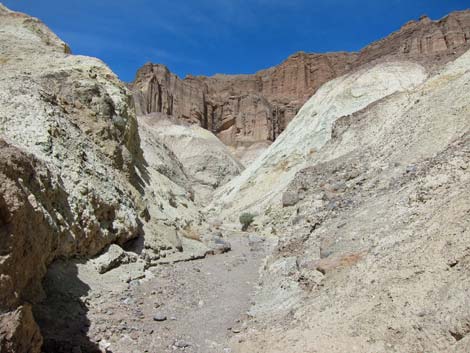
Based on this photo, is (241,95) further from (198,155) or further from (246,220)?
(246,220)

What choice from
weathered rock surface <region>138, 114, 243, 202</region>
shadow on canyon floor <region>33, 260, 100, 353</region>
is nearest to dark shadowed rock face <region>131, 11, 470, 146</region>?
weathered rock surface <region>138, 114, 243, 202</region>

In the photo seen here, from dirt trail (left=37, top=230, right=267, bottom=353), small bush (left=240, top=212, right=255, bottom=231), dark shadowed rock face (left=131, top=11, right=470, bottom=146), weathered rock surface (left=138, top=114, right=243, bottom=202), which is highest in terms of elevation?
dark shadowed rock face (left=131, top=11, right=470, bottom=146)

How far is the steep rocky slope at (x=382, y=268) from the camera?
4992 mm

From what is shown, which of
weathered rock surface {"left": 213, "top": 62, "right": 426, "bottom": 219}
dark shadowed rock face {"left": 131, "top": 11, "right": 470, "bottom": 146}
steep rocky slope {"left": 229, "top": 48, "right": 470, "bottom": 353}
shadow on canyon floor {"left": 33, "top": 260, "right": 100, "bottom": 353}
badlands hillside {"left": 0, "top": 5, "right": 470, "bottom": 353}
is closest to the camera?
steep rocky slope {"left": 229, "top": 48, "right": 470, "bottom": 353}

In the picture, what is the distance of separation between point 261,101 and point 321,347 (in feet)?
235

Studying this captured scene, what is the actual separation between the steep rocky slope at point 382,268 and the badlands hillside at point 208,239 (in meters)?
0.03

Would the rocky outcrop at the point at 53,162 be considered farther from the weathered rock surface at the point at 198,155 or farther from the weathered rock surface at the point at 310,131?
the weathered rock surface at the point at 198,155

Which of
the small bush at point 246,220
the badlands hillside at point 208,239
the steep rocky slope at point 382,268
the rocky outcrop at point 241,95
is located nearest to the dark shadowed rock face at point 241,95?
the rocky outcrop at point 241,95

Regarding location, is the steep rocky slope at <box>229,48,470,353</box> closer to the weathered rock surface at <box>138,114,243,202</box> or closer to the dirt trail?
the dirt trail

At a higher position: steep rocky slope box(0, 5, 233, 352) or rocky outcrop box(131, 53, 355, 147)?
rocky outcrop box(131, 53, 355, 147)

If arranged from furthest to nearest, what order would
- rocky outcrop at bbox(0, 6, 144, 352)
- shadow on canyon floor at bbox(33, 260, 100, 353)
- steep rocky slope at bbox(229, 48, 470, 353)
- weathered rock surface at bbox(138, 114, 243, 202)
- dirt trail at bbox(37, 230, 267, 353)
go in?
weathered rock surface at bbox(138, 114, 243, 202) → dirt trail at bbox(37, 230, 267, 353) → shadow on canyon floor at bbox(33, 260, 100, 353) → steep rocky slope at bbox(229, 48, 470, 353) → rocky outcrop at bbox(0, 6, 144, 352)

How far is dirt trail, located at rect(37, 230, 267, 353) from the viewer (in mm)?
6074

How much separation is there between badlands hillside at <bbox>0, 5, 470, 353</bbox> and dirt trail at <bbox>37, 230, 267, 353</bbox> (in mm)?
34

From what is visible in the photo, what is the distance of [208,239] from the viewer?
15.6 metres
